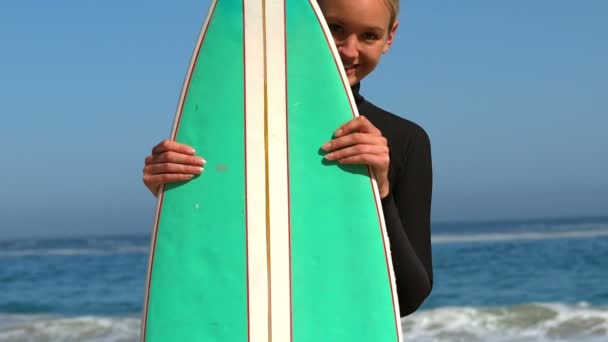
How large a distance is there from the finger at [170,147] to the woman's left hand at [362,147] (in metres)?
0.34

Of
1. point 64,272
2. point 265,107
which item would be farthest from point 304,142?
point 64,272

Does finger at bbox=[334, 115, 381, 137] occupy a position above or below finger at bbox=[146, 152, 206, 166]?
above

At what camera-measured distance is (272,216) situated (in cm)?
220

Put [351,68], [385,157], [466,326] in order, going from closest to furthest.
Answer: [385,157], [351,68], [466,326]

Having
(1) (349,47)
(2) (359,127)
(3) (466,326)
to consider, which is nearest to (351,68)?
(1) (349,47)

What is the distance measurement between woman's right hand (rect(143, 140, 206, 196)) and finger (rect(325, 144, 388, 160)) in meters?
0.33

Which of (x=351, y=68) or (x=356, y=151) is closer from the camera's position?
(x=356, y=151)

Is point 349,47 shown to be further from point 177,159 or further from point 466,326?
point 466,326

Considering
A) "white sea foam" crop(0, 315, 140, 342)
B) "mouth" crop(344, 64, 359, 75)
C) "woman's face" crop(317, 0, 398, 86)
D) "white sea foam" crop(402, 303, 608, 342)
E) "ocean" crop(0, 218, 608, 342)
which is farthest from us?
"white sea foam" crop(0, 315, 140, 342)

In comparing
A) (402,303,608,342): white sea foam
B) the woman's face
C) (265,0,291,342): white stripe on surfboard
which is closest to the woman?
the woman's face

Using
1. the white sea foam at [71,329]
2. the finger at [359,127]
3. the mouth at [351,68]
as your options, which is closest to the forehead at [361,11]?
the mouth at [351,68]

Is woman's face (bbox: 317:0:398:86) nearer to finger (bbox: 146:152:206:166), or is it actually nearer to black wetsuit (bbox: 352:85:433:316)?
black wetsuit (bbox: 352:85:433:316)

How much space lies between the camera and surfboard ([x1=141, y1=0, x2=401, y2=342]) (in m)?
2.17

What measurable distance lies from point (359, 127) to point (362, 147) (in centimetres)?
5
